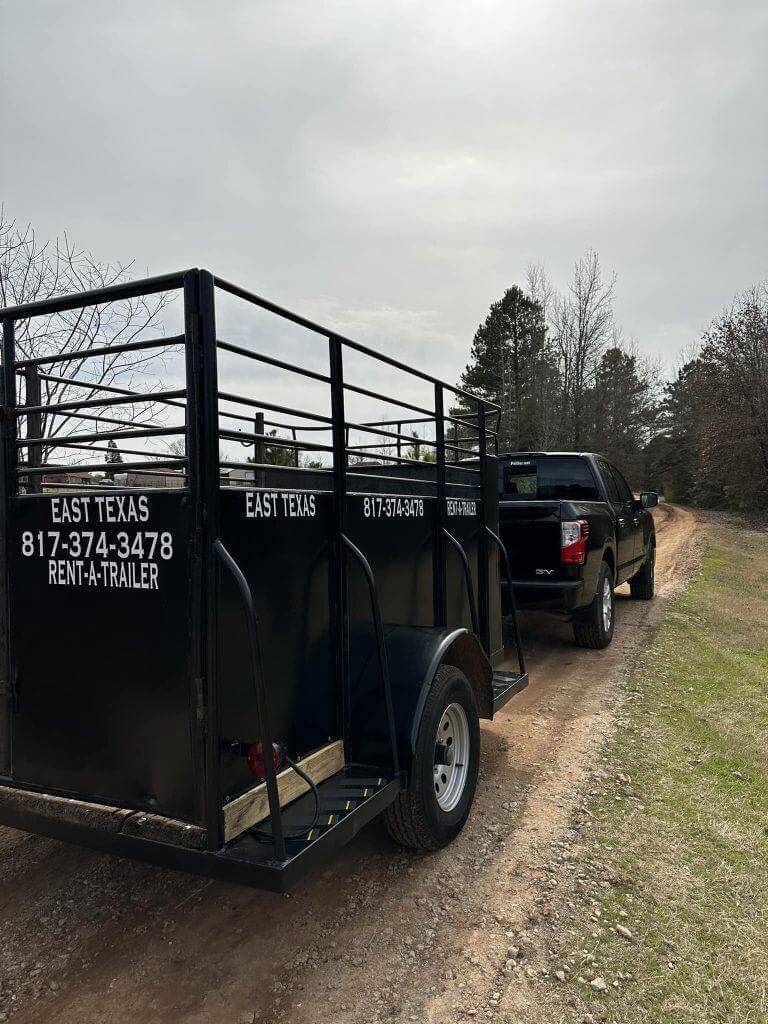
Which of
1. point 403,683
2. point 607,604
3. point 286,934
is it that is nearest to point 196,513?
point 403,683

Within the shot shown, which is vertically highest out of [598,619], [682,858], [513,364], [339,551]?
[513,364]

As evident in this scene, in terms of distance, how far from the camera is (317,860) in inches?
91.9

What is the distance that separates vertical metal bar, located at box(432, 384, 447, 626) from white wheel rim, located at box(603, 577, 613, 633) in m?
3.65

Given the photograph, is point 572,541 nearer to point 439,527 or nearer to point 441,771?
point 439,527

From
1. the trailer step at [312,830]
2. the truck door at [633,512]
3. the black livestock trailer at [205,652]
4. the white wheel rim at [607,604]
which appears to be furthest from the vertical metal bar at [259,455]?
the truck door at [633,512]

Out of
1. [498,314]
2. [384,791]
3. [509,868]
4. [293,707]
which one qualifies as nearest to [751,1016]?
[509,868]

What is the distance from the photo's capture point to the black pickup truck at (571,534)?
253 inches

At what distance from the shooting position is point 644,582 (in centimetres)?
1000

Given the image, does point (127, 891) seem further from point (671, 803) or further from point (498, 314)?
point (498, 314)

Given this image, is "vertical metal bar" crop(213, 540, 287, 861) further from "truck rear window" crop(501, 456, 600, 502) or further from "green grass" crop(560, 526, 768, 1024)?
"truck rear window" crop(501, 456, 600, 502)

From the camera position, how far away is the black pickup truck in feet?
21.0

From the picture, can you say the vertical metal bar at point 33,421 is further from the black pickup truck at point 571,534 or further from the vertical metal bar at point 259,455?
the black pickup truck at point 571,534

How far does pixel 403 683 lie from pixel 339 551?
0.71m

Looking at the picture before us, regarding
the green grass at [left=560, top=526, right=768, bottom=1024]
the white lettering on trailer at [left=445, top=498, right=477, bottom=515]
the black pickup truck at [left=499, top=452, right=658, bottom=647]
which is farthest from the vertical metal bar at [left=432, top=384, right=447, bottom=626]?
the black pickup truck at [left=499, top=452, right=658, bottom=647]
